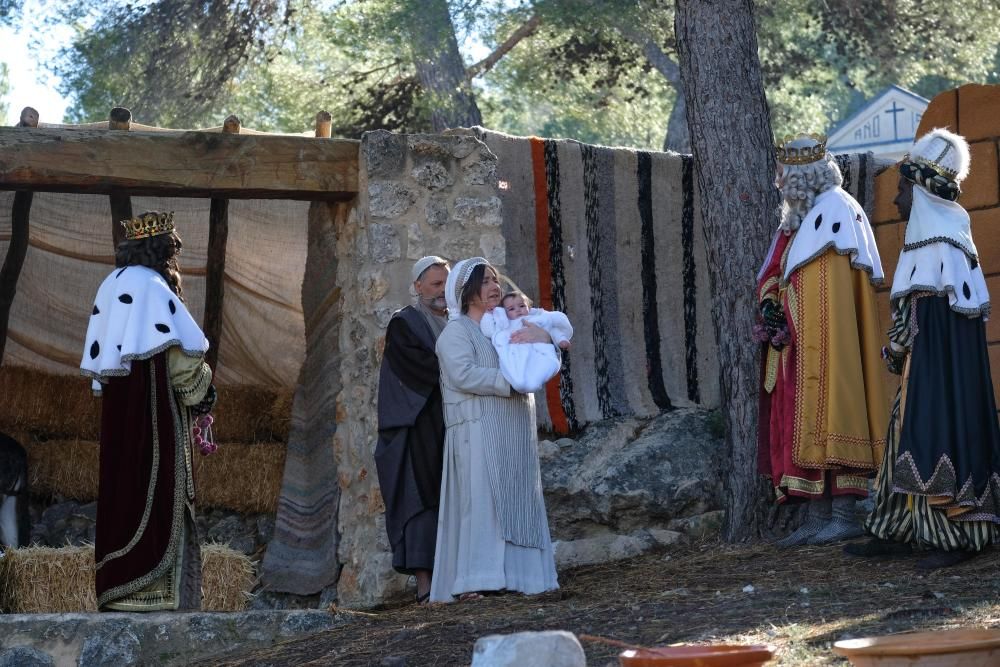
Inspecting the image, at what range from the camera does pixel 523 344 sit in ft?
19.9

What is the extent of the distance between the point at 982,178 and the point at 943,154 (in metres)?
1.70

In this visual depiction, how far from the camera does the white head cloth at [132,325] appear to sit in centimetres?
586

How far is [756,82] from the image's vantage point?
23.5ft

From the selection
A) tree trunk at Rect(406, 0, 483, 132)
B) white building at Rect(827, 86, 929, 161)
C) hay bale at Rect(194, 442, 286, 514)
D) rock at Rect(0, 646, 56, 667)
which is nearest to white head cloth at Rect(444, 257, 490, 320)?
rock at Rect(0, 646, 56, 667)

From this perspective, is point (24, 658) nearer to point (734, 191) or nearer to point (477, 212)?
point (477, 212)

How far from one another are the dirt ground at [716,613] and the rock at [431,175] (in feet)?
7.10

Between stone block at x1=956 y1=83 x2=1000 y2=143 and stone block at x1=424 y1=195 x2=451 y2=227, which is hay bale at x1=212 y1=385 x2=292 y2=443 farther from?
stone block at x1=956 y1=83 x2=1000 y2=143

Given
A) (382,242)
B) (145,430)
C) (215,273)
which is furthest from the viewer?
(215,273)

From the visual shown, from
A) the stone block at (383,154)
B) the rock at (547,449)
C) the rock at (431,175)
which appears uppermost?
the stone block at (383,154)

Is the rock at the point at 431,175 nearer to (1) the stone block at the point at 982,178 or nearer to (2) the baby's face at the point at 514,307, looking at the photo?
(2) the baby's face at the point at 514,307

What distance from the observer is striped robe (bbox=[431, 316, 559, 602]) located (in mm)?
6031

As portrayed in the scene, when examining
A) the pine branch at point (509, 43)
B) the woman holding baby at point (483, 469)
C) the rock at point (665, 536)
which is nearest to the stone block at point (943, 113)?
the rock at point (665, 536)

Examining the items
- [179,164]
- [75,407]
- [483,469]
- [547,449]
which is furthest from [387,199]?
[75,407]

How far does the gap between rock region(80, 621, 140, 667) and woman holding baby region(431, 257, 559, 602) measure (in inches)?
52.2
